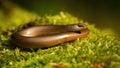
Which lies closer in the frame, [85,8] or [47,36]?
[47,36]

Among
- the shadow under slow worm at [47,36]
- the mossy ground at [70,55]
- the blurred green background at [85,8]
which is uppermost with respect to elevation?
the shadow under slow worm at [47,36]

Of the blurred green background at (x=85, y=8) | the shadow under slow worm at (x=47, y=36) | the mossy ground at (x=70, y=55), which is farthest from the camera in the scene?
the blurred green background at (x=85, y=8)

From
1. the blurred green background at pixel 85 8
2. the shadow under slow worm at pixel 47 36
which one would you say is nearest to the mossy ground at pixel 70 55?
the shadow under slow worm at pixel 47 36

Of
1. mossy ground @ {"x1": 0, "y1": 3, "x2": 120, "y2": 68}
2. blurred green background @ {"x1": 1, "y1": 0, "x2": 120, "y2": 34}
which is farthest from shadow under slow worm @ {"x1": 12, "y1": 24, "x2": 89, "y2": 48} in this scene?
blurred green background @ {"x1": 1, "y1": 0, "x2": 120, "y2": 34}

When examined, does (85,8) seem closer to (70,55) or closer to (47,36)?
(47,36)

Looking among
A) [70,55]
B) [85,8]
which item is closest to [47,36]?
[70,55]

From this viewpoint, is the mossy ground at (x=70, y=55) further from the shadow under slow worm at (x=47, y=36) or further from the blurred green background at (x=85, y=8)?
the blurred green background at (x=85, y=8)

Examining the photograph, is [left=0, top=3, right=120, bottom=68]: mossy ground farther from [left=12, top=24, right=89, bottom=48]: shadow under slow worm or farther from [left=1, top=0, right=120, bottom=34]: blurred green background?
[left=1, top=0, right=120, bottom=34]: blurred green background
